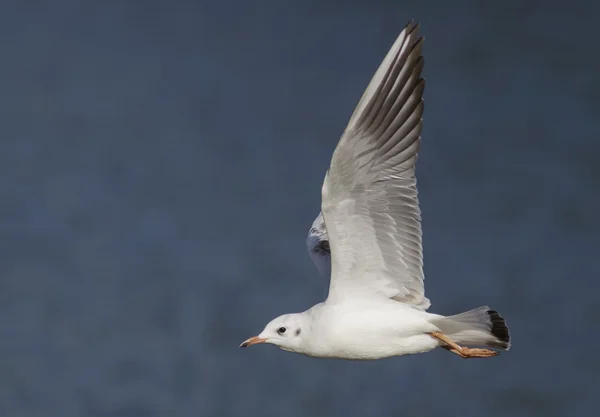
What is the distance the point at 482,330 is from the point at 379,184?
913mm

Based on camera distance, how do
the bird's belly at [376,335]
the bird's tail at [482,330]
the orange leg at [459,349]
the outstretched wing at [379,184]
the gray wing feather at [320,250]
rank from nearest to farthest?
the outstretched wing at [379,184] < the bird's belly at [376,335] < the orange leg at [459,349] < the bird's tail at [482,330] < the gray wing feather at [320,250]

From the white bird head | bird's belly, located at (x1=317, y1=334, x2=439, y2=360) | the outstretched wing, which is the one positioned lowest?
bird's belly, located at (x1=317, y1=334, x2=439, y2=360)

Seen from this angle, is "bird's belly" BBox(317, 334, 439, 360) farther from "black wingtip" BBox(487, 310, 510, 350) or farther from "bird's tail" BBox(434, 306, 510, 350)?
"black wingtip" BBox(487, 310, 510, 350)

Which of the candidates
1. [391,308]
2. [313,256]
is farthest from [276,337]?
[313,256]

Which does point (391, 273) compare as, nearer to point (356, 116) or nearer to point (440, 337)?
point (440, 337)

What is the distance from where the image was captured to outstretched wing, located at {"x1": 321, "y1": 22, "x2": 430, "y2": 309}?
524 centimetres

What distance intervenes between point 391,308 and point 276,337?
528 mm

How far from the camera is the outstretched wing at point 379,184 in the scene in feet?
17.2

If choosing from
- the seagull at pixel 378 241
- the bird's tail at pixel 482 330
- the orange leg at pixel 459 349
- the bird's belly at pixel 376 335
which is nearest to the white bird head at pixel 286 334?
the seagull at pixel 378 241

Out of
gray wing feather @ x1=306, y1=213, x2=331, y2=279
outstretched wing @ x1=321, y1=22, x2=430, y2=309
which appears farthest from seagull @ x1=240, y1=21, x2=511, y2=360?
gray wing feather @ x1=306, y1=213, x2=331, y2=279

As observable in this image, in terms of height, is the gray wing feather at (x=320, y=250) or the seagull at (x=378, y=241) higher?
the gray wing feather at (x=320, y=250)

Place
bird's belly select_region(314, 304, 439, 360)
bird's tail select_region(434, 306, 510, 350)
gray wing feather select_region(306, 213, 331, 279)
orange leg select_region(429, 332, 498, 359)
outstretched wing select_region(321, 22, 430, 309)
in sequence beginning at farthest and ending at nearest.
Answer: gray wing feather select_region(306, 213, 331, 279)
bird's tail select_region(434, 306, 510, 350)
orange leg select_region(429, 332, 498, 359)
bird's belly select_region(314, 304, 439, 360)
outstretched wing select_region(321, 22, 430, 309)

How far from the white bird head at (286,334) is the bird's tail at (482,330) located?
704mm

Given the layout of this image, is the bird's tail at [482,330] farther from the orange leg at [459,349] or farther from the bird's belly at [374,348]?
the bird's belly at [374,348]
